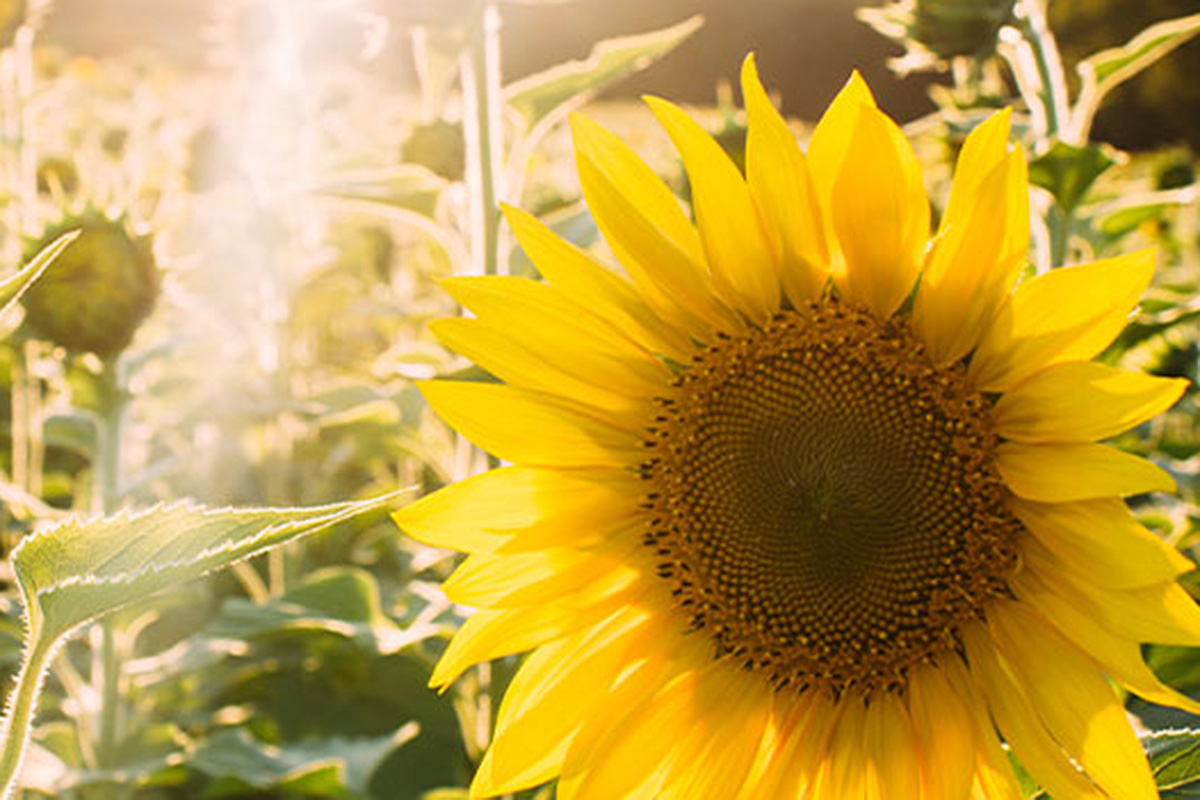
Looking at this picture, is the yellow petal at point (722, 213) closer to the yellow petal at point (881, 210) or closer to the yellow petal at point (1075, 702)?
the yellow petal at point (881, 210)

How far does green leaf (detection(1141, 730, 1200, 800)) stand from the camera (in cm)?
91

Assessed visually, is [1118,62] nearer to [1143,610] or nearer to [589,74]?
[589,74]

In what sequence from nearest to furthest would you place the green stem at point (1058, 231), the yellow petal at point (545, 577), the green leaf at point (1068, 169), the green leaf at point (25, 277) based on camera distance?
the green leaf at point (25, 277) → the yellow petal at point (545, 577) → the green leaf at point (1068, 169) → the green stem at point (1058, 231)

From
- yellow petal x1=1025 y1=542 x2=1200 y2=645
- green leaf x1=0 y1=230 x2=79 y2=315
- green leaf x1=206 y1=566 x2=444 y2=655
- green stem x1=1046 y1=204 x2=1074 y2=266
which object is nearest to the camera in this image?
green leaf x1=0 y1=230 x2=79 y2=315

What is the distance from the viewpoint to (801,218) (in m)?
1.05

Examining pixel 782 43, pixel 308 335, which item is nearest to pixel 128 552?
pixel 308 335

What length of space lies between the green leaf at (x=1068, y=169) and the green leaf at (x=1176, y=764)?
24.5 inches

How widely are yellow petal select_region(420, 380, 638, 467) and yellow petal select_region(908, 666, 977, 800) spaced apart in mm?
315

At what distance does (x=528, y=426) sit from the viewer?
3.76ft

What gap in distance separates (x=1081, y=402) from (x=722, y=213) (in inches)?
12.4

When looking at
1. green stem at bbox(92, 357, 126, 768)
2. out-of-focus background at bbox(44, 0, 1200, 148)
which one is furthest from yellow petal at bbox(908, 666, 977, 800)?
A: out-of-focus background at bbox(44, 0, 1200, 148)

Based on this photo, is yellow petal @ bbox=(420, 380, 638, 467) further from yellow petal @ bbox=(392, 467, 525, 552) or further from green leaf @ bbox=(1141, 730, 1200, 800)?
green leaf @ bbox=(1141, 730, 1200, 800)

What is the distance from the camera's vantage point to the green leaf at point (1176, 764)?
0.91 meters

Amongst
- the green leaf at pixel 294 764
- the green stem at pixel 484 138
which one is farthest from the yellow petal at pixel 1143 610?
the green leaf at pixel 294 764
